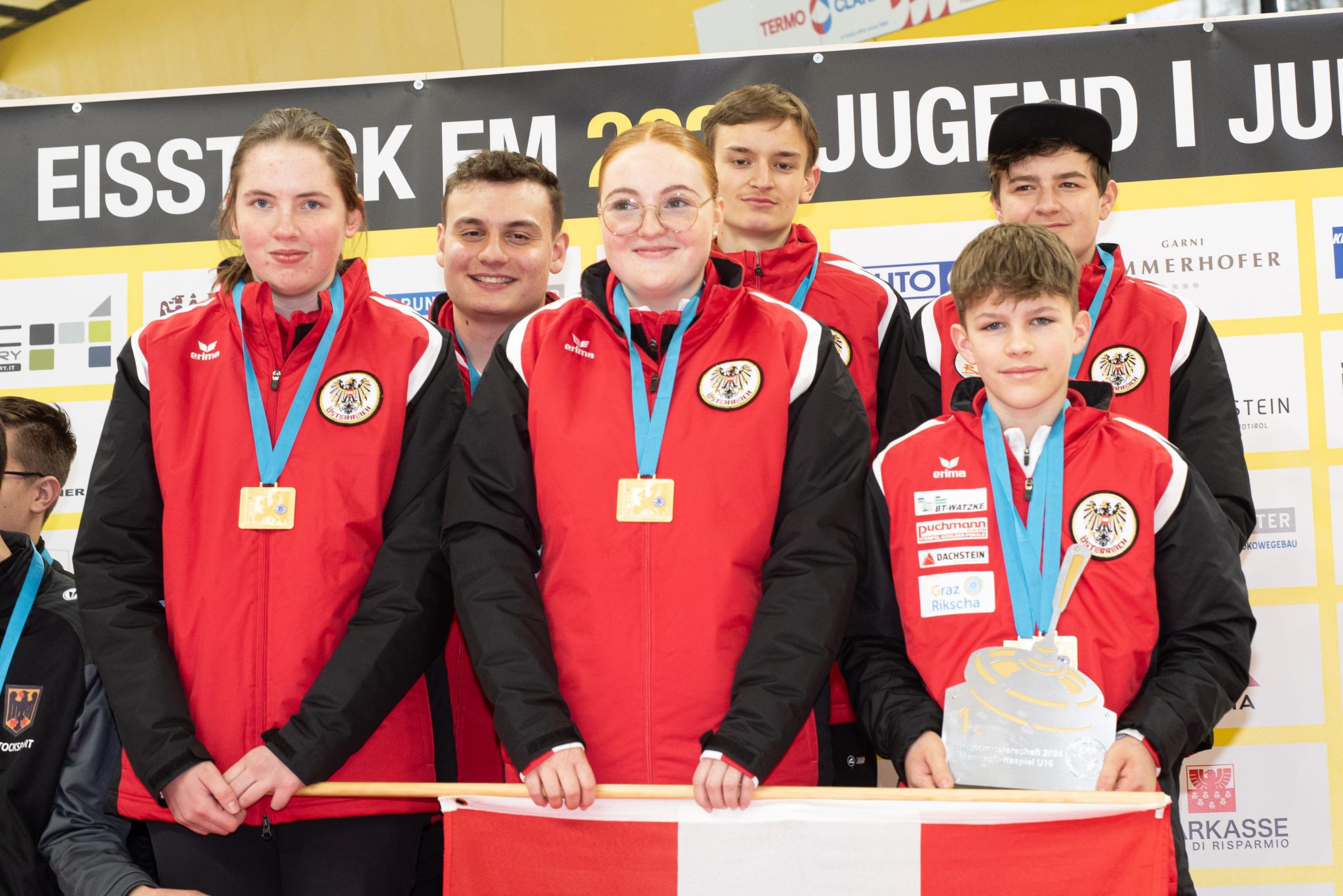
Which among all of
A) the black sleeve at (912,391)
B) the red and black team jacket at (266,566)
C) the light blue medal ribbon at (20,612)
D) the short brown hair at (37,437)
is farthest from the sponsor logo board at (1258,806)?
the short brown hair at (37,437)

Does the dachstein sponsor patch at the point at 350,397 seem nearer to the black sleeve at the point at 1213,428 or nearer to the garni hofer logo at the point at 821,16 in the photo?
the black sleeve at the point at 1213,428

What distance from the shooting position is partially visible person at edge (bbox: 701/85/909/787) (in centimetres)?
347

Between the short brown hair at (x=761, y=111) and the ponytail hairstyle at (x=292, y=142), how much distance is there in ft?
3.66

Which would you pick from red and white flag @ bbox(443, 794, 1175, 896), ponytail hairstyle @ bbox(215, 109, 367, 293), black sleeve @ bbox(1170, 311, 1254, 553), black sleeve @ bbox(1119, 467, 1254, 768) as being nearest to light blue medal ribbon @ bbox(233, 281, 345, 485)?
ponytail hairstyle @ bbox(215, 109, 367, 293)

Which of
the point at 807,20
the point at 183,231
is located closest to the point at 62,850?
the point at 183,231

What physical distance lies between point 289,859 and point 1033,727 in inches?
60.2

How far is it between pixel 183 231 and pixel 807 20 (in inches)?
105

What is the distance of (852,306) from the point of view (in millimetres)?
3518

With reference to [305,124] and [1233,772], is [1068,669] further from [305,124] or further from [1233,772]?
[1233,772]

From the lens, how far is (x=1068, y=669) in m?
2.36

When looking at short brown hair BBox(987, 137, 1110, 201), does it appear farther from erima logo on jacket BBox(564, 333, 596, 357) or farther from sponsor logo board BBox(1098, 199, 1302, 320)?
erima logo on jacket BBox(564, 333, 596, 357)

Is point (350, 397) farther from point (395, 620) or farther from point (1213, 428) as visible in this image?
point (1213, 428)

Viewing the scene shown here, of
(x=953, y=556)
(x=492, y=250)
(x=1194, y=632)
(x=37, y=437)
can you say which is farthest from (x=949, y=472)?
(x=37, y=437)

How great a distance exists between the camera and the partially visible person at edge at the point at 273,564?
101 inches
